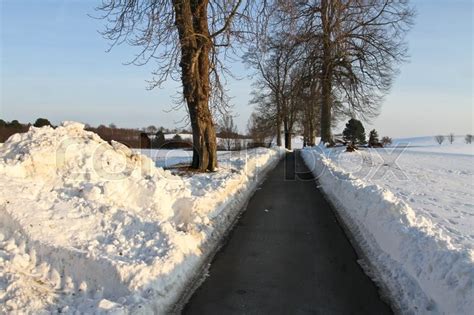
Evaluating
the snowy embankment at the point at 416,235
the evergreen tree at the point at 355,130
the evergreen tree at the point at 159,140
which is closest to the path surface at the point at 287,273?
the snowy embankment at the point at 416,235

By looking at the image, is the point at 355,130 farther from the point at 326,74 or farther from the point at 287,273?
the point at 287,273

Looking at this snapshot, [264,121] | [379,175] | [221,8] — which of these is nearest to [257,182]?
[379,175]

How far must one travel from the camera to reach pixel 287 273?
6.54 metres

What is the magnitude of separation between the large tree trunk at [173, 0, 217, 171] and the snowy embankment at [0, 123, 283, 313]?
252 inches

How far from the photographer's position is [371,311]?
17.1 ft

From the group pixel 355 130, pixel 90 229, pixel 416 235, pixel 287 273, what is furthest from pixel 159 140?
pixel 416 235

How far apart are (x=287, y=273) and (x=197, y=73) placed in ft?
35.3

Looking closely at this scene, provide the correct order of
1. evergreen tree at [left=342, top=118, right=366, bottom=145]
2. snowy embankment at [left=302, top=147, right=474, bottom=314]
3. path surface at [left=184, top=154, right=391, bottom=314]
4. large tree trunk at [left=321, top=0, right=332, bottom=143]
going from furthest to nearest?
evergreen tree at [left=342, top=118, right=366, bottom=145], large tree trunk at [left=321, top=0, right=332, bottom=143], path surface at [left=184, top=154, right=391, bottom=314], snowy embankment at [left=302, top=147, right=474, bottom=314]

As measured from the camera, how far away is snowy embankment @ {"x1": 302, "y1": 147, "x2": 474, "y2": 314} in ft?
16.2

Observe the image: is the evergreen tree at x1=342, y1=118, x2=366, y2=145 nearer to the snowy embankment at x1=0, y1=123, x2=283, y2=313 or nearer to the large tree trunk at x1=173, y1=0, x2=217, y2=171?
the large tree trunk at x1=173, y1=0, x2=217, y2=171

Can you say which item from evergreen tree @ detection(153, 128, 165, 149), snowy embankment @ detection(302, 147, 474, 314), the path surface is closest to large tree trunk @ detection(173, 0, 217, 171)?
snowy embankment @ detection(302, 147, 474, 314)

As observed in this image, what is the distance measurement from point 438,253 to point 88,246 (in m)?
4.48

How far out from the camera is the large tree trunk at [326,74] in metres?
31.2

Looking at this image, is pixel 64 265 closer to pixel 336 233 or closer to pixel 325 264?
pixel 325 264
